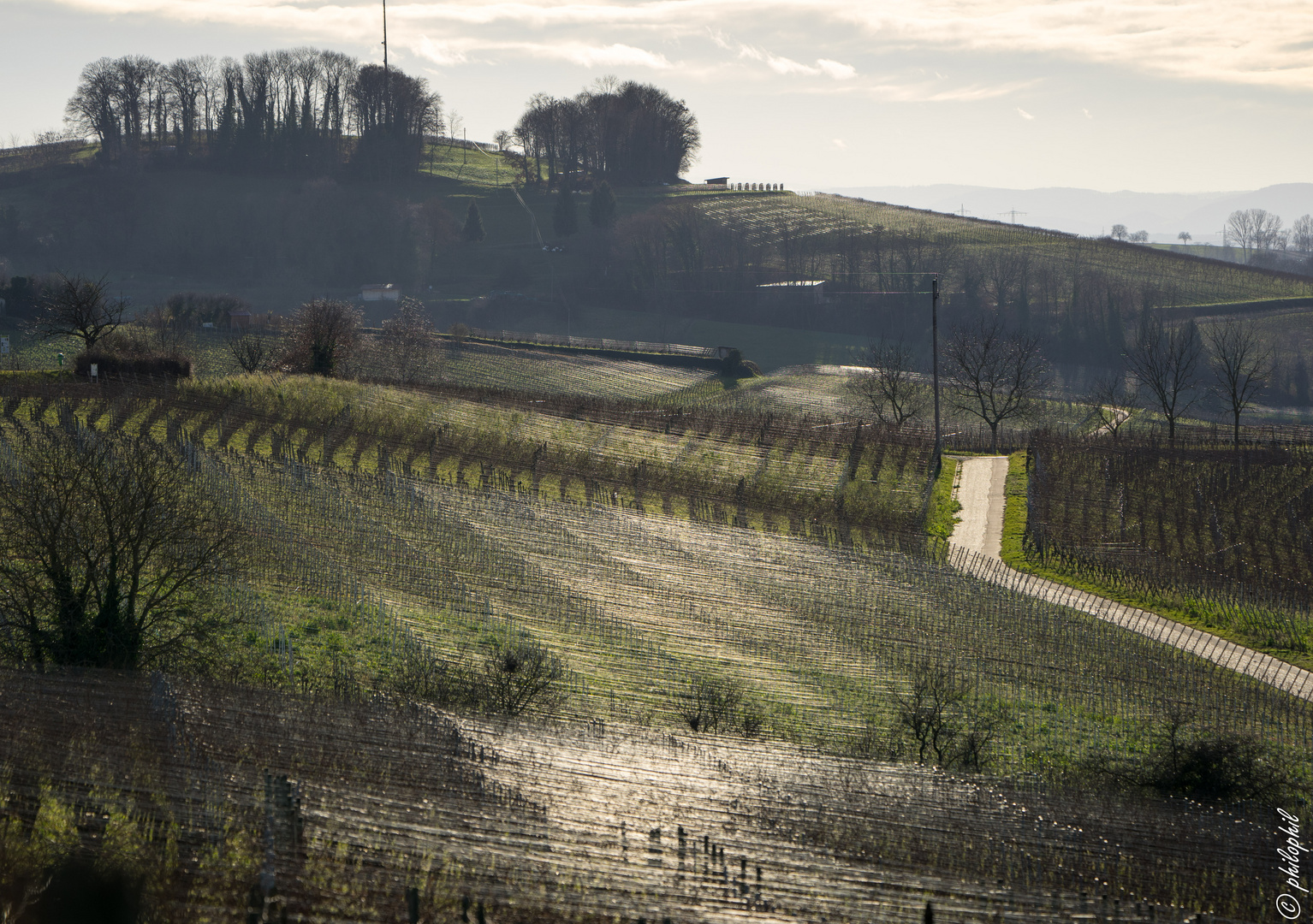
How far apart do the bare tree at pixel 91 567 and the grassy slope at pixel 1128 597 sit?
23.7 m

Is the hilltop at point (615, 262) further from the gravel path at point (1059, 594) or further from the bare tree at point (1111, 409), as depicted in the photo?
the gravel path at point (1059, 594)

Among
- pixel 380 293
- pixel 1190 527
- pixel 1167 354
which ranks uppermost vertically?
pixel 380 293

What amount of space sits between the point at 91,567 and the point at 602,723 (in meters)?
9.22

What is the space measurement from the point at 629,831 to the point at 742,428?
4103cm

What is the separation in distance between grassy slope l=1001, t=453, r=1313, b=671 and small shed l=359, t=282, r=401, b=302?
82.2 metres

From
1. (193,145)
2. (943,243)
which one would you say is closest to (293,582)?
(943,243)

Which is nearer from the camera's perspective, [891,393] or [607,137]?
[891,393]

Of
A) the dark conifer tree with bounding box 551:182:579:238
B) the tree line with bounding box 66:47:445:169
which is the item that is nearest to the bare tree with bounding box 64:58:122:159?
the tree line with bounding box 66:47:445:169

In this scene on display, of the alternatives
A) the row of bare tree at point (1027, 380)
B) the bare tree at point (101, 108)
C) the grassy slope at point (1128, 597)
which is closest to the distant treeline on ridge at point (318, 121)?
the bare tree at point (101, 108)

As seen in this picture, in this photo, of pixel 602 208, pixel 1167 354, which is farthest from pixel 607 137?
pixel 1167 354

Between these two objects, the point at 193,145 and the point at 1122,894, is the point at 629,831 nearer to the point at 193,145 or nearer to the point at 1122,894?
the point at 1122,894

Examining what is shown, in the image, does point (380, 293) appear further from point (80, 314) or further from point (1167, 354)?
point (1167, 354)

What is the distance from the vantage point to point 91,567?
60.6ft

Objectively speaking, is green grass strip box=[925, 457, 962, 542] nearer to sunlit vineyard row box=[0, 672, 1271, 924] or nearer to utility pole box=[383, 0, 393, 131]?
sunlit vineyard row box=[0, 672, 1271, 924]
